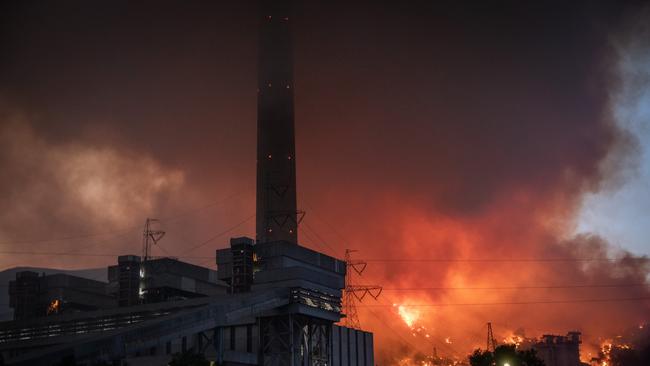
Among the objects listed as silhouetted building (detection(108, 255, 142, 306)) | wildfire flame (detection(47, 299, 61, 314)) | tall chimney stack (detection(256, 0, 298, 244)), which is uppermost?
tall chimney stack (detection(256, 0, 298, 244))

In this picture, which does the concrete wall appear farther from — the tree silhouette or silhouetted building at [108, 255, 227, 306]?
the tree silhouette

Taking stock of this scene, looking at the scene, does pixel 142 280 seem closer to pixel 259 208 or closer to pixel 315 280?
pixel 259 208

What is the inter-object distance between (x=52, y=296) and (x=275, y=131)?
2133 inches

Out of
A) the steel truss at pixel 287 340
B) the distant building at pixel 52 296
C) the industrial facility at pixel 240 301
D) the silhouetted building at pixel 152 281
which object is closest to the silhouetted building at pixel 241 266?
the industrial facility at pixel 240 301

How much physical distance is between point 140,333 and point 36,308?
84.5m

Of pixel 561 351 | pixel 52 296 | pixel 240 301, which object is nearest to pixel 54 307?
pixel 52 296

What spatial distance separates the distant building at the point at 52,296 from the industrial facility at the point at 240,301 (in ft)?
0.65

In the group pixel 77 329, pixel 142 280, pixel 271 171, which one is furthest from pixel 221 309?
pixel 271 171

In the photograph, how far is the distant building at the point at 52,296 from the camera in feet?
427

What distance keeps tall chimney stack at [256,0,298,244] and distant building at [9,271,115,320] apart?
3629cm

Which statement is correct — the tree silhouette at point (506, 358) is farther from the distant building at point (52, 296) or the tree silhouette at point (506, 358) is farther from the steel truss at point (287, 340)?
the distant building at point (52, 296)

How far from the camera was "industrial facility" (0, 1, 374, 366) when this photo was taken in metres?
65.1

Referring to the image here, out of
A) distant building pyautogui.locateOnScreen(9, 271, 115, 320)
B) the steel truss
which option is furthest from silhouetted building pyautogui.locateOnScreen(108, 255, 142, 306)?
the steel truss

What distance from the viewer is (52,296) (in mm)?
130750
